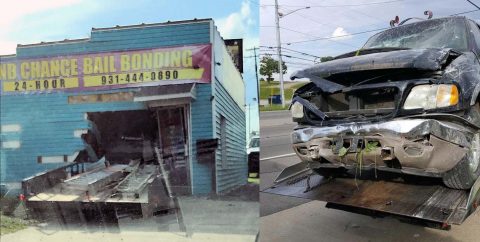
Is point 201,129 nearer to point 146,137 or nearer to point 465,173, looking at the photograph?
point 146,137

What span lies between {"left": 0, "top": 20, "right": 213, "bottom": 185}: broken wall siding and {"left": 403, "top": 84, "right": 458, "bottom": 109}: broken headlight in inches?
55.8

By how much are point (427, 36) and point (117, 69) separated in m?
2.36

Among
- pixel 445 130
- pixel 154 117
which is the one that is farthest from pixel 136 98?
pixel 445 130

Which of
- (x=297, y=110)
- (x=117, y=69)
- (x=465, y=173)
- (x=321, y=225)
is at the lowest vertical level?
(x=321, y=225)

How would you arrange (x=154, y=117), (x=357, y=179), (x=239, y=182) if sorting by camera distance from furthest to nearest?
(x=357, y=179), (x=239, y=182), (x=154, y=117)

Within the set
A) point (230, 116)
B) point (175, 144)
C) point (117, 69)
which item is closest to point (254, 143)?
point (230, 116)

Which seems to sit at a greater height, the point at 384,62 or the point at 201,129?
the point at 384,62

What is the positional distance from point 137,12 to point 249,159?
779 mm

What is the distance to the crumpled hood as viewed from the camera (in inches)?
102

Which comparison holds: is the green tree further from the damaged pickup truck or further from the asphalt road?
the asphalt road

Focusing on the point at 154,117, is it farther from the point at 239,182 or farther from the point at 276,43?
the point at 276,43

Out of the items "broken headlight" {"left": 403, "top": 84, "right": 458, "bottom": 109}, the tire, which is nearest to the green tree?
"broken headlight" {"left": 403, "top": 84, "right": 458, "bottom": 109}

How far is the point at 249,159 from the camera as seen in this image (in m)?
1.96

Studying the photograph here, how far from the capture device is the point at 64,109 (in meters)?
1.86
